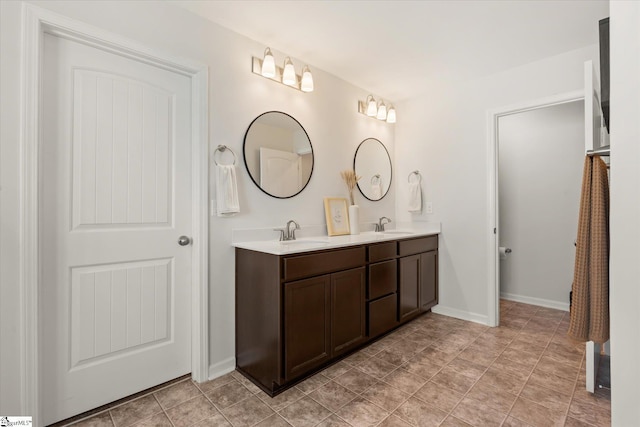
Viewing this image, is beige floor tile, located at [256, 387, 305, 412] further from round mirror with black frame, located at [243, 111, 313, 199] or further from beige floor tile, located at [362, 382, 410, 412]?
round mirror with black frame, located at [243, 111, 313, 199]

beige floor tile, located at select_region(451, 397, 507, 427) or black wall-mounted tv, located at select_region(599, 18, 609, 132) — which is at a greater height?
black wall-mounted tv, located at select_region(599, 18, 609, 132)

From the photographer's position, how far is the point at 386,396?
188cm

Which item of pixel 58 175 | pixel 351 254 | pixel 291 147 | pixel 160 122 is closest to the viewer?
pixel 58 175

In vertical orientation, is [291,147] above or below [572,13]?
below

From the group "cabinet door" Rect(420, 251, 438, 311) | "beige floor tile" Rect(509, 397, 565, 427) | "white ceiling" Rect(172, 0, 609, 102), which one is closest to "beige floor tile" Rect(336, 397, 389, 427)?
"beige floor tile" Rect(509, 397, 565, 427)

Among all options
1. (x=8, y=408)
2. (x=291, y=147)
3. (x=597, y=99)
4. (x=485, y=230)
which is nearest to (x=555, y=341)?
(x=485, y=230)

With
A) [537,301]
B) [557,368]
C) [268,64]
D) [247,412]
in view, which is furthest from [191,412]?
[537,301]

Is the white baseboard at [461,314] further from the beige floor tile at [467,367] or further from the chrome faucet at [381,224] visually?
the chrome faucet at [381,224]

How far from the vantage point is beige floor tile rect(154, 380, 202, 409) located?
6.02 ft

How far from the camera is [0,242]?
147 centimetres

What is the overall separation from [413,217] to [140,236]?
2.74 metres

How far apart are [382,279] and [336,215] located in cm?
72

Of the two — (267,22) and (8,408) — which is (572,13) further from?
(8,408)

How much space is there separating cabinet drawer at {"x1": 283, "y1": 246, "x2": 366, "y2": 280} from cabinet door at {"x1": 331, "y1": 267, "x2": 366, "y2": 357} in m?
0.06
